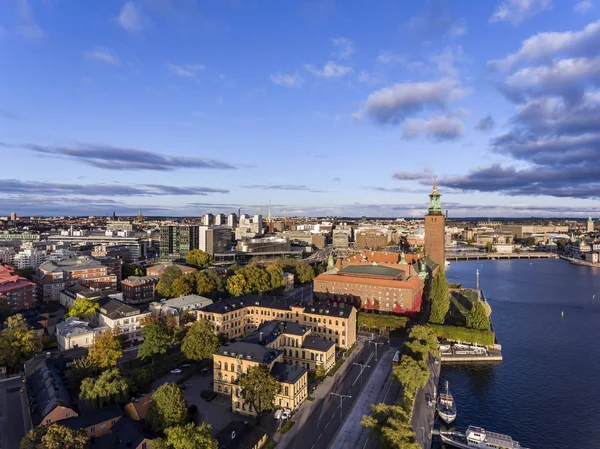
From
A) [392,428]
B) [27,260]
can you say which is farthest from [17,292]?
[392,428]

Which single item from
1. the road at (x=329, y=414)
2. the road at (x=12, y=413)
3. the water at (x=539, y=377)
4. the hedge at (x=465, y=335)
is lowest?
the water at (x=539, y=377)

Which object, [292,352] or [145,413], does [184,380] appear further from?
[292,352]

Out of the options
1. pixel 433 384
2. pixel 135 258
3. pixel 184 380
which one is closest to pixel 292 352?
pixel 184 380

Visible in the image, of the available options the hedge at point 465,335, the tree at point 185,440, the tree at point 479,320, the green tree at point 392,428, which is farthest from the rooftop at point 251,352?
the tree at point 479,320

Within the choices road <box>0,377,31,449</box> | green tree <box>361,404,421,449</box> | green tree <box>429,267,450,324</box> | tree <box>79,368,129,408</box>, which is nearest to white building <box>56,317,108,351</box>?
road <box>0,377,31,449</box>

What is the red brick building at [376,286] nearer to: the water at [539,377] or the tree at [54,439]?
the water at [539,377]

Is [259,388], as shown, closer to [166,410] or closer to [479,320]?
[166,410]
